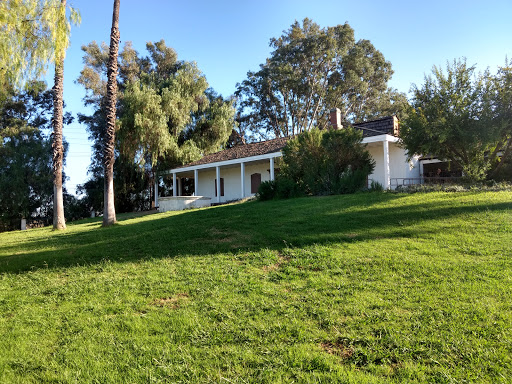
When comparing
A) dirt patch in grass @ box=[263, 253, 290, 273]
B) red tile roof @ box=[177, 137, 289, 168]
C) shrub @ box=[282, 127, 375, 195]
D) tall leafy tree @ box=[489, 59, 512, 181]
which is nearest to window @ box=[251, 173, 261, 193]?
red tile roof @ box=[177, 137, 289, 168]

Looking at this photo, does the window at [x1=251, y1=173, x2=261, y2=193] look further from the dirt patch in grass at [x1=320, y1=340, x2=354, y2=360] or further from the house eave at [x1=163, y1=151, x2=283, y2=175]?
the dirt patch in grass at [x1=320, y1=340, x2=354, y2=360]

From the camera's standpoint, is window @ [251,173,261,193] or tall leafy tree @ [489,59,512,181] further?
window @ [251,173,261,193]

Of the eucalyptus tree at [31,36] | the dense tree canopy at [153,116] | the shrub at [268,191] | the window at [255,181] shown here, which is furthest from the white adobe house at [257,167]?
the eucalyptus tree at [31,36]

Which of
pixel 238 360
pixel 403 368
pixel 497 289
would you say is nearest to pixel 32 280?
pixel 238 360

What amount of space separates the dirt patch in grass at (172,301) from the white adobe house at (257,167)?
12.5 meters

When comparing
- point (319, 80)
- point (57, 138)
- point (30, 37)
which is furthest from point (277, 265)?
point (319, 80)

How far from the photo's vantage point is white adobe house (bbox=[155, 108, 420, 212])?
17.9 metres

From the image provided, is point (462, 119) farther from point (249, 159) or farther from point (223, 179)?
point (223, 179)

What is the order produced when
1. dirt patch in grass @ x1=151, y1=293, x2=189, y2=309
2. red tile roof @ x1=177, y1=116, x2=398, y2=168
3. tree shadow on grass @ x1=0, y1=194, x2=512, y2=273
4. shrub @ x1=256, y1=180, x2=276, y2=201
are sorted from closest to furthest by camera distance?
dirt patch in grass @ x1=151, y1=293, x2=189, y2=309
tree shadow on grass @ x1=0, y1=194, x2=512, y2=273
shrub @ x1=256, y1=180, x2=276, y2=201
red tile roof @ x1=177, y1=116, x2=398, y2=168

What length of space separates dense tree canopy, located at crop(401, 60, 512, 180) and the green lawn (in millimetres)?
5276

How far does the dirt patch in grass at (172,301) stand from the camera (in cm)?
407

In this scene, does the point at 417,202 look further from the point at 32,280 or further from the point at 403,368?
the point at 32,280

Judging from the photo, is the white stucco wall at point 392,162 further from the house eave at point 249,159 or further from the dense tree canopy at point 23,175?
the dense tree canopy at point 23,175

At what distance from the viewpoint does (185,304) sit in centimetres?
406
